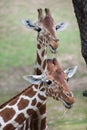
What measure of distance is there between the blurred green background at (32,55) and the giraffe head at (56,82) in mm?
2935

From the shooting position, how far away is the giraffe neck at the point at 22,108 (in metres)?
6.48

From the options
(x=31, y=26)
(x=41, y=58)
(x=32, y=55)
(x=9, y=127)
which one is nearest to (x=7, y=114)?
(x=9, y=127)

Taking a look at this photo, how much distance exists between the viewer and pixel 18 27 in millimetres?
13969

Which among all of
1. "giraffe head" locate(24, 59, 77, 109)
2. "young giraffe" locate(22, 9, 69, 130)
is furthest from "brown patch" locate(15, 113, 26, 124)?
"young giraffe" locate(22, 9, 69, 130)

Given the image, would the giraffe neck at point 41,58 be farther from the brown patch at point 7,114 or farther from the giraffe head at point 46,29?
the brown patch at point 7,114

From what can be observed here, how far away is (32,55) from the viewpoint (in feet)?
40.3

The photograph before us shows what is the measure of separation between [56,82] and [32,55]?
619cm

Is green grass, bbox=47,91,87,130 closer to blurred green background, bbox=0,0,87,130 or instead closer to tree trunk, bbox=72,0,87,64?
blurred green background, bbox=0,0,87,130

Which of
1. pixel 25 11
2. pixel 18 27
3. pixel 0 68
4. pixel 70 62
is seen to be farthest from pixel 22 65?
pixel 25 11

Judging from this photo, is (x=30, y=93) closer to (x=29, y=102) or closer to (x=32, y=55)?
(x=29, y=102)

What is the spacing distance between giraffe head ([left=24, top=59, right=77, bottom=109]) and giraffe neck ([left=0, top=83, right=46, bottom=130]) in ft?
0.76

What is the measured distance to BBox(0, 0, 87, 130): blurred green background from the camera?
9.59m

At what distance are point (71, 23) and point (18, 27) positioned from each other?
1.85 metres

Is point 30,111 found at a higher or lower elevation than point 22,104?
lower
